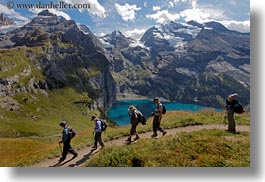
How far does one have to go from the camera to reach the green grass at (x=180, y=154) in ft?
39.1

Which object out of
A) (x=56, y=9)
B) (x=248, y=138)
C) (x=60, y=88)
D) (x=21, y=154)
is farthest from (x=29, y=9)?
(x=60, y=88)

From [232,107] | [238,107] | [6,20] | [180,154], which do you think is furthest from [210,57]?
[6,20]

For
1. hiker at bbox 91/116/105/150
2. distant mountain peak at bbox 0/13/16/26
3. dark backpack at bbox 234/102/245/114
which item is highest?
distant mountain peak at bbox 0/13/16/26

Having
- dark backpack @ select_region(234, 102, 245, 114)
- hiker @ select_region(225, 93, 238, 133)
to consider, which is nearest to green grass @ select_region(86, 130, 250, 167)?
hiker @ select_region(225, 93, 238, 133)

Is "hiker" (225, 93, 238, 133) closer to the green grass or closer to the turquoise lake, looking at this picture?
the green grass

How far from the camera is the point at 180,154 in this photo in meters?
12.1

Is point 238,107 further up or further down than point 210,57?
further down

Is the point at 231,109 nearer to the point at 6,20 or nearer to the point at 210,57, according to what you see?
the point at 210,57

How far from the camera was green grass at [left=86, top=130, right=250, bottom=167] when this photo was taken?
11922mm

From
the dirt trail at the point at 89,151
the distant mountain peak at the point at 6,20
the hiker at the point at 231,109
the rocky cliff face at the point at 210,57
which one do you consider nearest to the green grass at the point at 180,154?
the dirt trail at the point at 89,151

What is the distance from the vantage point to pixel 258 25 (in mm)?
12125

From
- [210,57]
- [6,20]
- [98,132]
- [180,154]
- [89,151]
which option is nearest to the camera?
[180,154]

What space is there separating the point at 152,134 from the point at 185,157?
2.24 metres

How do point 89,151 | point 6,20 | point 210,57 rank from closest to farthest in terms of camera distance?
point 89,151 < point 6,20 < point 210,57
